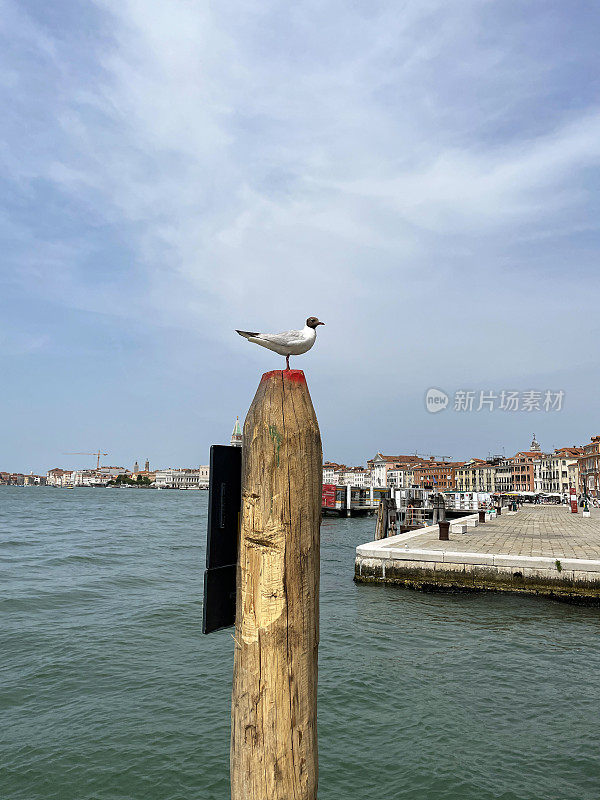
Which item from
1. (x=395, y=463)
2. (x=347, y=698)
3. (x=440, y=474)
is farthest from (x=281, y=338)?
(x=395, y=463)

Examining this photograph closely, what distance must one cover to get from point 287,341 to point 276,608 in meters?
1.18

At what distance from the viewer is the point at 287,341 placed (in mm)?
2811

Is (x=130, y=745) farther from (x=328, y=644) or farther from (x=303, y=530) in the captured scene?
(x=303, y=530)

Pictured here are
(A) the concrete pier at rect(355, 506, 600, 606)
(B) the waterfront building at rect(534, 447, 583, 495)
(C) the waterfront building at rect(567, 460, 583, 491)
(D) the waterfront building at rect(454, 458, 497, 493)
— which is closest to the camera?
(A) the concrete pier at rect(355, 506, 600, 606)

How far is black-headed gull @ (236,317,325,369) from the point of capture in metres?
2.80

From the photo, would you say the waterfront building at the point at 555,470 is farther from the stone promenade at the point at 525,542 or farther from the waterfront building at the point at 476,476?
the stone promenade at the point at 525,542

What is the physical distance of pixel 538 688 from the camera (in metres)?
7.44

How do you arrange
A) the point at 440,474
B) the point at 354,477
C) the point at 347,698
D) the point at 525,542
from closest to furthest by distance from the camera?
the point at 347,698
the point at 525,542
the point at 440,474
the point at 354,477

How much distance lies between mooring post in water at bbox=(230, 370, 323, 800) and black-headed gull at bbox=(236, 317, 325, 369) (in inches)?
15.4

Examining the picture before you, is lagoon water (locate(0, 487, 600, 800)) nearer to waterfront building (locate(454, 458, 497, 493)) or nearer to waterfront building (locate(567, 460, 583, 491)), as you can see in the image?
waterfront building (locate(567, 460, 583, 491))

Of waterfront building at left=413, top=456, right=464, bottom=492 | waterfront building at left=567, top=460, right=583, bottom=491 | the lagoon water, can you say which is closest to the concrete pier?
the lagoon water

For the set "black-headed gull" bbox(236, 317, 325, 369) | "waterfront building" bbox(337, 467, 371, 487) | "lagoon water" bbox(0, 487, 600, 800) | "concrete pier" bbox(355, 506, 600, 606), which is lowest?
"lagoon water" bbox(0, 487, 600, 800)

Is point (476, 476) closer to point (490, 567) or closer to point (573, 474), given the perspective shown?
point (573, 474)

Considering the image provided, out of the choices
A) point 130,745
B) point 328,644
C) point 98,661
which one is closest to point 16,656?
point 98,661
